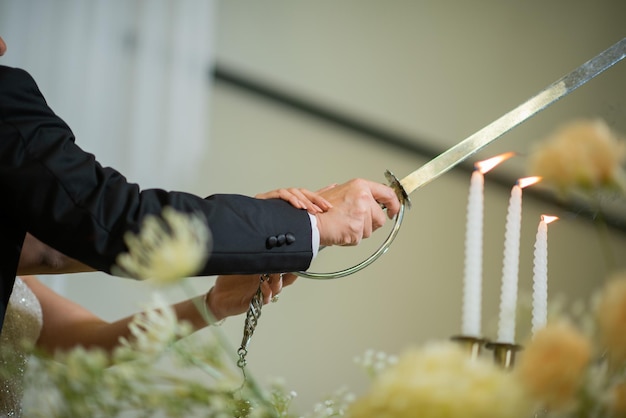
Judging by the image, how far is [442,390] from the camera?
319 millimetres

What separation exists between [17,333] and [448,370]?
1.07 metres

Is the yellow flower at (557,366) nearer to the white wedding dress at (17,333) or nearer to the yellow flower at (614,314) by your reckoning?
the yellow flower at (614,314)

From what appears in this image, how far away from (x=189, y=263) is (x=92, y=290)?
161 cm

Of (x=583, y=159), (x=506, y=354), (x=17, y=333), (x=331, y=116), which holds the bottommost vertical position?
(x=17, y=333)

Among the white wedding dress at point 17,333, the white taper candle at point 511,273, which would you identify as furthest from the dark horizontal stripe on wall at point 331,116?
the white taper candle at point 511,273

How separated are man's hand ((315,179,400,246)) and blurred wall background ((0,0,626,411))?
85cm

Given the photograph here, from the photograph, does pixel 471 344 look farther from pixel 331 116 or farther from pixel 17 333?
pixel 331 116

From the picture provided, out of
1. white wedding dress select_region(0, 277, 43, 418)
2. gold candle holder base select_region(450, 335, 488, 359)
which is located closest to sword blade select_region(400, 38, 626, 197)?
gold candle holder base select_region(450, 335, 488, 359)

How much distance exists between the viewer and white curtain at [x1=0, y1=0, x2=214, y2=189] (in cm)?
192

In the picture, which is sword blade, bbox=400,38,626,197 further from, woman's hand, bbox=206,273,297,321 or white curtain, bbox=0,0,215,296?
white curtain, bbox=0,0,215,296

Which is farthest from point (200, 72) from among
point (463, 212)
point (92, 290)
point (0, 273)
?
point (0, 273)

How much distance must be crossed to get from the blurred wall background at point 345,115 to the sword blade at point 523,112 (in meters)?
0.84

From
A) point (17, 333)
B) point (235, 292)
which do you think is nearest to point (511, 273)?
point (235, 292)

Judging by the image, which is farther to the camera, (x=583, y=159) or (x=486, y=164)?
(x=486, y=164)
